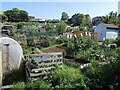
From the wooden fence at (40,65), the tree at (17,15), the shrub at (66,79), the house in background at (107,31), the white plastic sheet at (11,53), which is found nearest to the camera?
the shrub at (66,79)

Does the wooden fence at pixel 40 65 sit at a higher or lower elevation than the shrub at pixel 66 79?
higher

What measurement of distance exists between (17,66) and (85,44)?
17.3 feet

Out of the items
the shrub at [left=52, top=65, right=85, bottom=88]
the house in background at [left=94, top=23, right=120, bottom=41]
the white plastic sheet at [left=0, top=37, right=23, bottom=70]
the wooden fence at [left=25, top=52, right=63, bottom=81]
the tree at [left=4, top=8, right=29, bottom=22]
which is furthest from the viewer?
the tree at [left=4, top=8, right=29, bottom=22]

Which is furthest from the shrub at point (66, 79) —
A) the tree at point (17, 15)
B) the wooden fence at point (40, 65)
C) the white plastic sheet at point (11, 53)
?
the tree at point (17, 15)

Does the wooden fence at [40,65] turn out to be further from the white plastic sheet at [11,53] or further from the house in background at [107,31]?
the house in background at [107,31]

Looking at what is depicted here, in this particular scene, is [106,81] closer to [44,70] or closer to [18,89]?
[44,70]

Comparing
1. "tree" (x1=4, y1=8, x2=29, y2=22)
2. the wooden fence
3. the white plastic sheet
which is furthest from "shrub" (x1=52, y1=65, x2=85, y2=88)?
"tree" (x1=4, y1=8, x2=29, y2=22)

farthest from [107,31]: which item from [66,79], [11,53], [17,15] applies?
[17,15]

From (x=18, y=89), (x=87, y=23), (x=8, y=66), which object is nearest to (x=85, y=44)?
(x=8, y=66)

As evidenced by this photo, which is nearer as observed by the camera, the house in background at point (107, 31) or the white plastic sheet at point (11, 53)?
the white plastic sheet at point (11, 53)

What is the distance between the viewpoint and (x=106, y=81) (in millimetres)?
3615

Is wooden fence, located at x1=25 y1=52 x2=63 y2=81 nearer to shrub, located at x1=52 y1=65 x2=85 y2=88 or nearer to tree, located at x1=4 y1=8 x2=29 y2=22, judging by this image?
shrub, located at x1=52 y1=65 x2=85 y2=88

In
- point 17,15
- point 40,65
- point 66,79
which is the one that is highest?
point 17,15

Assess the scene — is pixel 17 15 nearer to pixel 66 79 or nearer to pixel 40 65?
pixel 40 65
